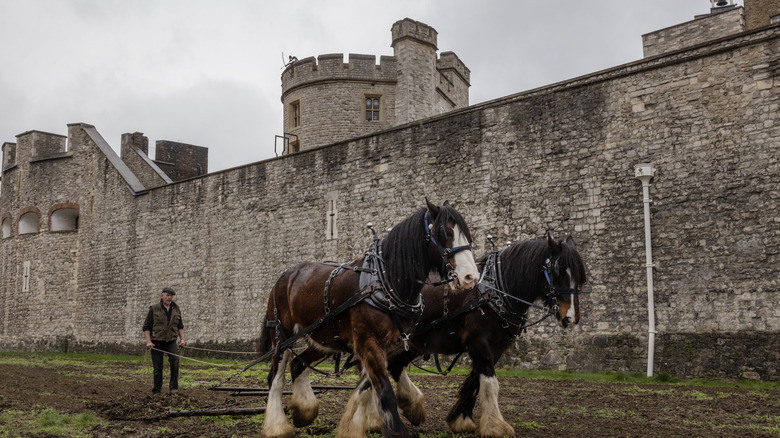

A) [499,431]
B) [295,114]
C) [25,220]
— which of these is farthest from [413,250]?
[25,220]

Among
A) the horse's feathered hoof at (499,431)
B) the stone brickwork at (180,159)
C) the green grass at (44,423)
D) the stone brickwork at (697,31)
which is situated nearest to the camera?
the horse's feathered hoof at (499,431)

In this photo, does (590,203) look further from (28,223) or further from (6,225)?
(6,225)

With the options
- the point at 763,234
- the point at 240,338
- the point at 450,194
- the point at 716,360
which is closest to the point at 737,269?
the point at 763,234

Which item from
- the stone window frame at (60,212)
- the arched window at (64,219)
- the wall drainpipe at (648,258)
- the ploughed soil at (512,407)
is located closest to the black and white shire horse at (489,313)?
the ploughed soil at (512,407)

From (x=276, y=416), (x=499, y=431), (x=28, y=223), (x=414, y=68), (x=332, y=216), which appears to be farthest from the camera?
(x=28, y=223)

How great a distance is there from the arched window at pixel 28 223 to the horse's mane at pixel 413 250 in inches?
972

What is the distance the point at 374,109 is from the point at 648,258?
678 inches

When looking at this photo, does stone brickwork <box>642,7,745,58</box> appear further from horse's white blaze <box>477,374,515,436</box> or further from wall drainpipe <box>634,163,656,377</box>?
horse's white blaze <box>477,374,515,436</box>

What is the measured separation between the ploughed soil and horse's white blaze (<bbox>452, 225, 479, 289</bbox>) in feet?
5.07

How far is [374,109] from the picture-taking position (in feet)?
86.9

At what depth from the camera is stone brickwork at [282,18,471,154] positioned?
1022 inches

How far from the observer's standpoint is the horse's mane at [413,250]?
5.08 m

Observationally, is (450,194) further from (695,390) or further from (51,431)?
(51,431)

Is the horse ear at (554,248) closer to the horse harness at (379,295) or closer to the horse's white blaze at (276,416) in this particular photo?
the horse harness at (379,295)
